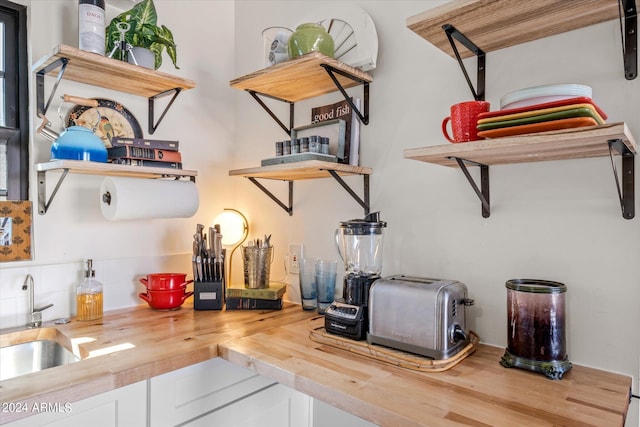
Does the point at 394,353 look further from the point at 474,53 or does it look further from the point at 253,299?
the point at 474,53

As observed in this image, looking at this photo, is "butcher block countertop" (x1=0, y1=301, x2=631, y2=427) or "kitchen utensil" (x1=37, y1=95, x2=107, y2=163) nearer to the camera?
"butcher block countertop" (x1=0, y1=301, x2=631, y2=427)

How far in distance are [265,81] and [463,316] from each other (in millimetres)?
1138

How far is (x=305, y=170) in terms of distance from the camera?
1535 mm

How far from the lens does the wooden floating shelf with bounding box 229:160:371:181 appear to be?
144 centimetres

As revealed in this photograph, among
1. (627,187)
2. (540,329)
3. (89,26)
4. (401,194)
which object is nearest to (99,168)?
(89,26)

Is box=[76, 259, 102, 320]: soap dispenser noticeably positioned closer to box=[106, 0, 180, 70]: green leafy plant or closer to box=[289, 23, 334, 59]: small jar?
box=[106, 0, 180, 70]: green leafy plant

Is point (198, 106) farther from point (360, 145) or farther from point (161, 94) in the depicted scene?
point (360, 145)

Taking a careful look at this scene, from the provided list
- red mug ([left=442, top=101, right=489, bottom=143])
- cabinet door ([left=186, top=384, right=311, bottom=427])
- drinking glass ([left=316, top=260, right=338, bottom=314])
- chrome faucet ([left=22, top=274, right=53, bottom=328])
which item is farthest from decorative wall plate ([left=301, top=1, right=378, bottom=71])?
chrome faucet ([left=22, top=274, right=53, bottom=328])

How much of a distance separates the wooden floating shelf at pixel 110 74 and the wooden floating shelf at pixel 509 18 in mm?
1030

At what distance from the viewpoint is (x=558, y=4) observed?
103 cm

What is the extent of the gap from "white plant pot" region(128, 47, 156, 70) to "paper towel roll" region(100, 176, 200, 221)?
455mm

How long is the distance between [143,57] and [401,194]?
114 centimetres

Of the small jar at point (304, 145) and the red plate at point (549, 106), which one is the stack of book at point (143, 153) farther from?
the red plate at point (549, 106)

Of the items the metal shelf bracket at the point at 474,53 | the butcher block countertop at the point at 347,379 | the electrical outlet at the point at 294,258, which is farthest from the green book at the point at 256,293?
the metal shelf bracket at the point at 474,53
